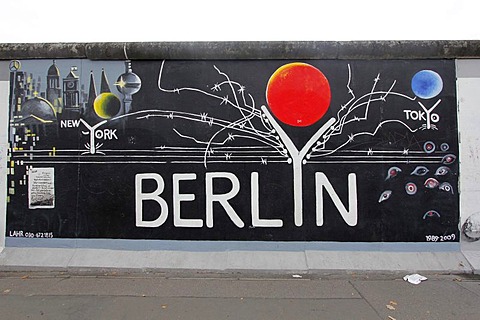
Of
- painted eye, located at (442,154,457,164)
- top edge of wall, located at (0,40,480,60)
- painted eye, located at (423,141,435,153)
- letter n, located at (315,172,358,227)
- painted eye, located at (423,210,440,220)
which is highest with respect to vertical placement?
top edge of wall, located at (0,40,480,60)

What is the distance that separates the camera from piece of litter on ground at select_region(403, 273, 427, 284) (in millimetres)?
5728

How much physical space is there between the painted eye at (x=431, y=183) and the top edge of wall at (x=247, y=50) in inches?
85.3

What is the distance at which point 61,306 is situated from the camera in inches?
185

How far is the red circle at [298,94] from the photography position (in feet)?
22.2

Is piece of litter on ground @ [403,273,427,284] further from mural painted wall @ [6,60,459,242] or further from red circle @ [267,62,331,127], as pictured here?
red circle @ [267,62,331,127]

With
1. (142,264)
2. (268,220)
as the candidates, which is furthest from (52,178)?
(268,220)

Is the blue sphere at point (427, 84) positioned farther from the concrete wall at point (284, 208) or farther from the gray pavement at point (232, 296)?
the gray pavement at point (232, 296)

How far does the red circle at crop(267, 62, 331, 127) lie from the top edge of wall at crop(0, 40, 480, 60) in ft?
0.87

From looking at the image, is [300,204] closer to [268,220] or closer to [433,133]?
[268,220]

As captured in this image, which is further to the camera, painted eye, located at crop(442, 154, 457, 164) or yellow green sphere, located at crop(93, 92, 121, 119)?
yellow green sphere, located at crop(93, 92, 121, 119)

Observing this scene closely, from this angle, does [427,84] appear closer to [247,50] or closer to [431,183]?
[431,183]

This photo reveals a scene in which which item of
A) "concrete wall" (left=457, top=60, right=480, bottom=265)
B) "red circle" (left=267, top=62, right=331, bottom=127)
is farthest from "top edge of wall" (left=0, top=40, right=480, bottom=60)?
"concrete wall" (left=457, top=60, right=480, bottom=265)

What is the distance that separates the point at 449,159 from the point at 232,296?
4465 mm

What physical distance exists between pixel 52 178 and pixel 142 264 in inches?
90.8
